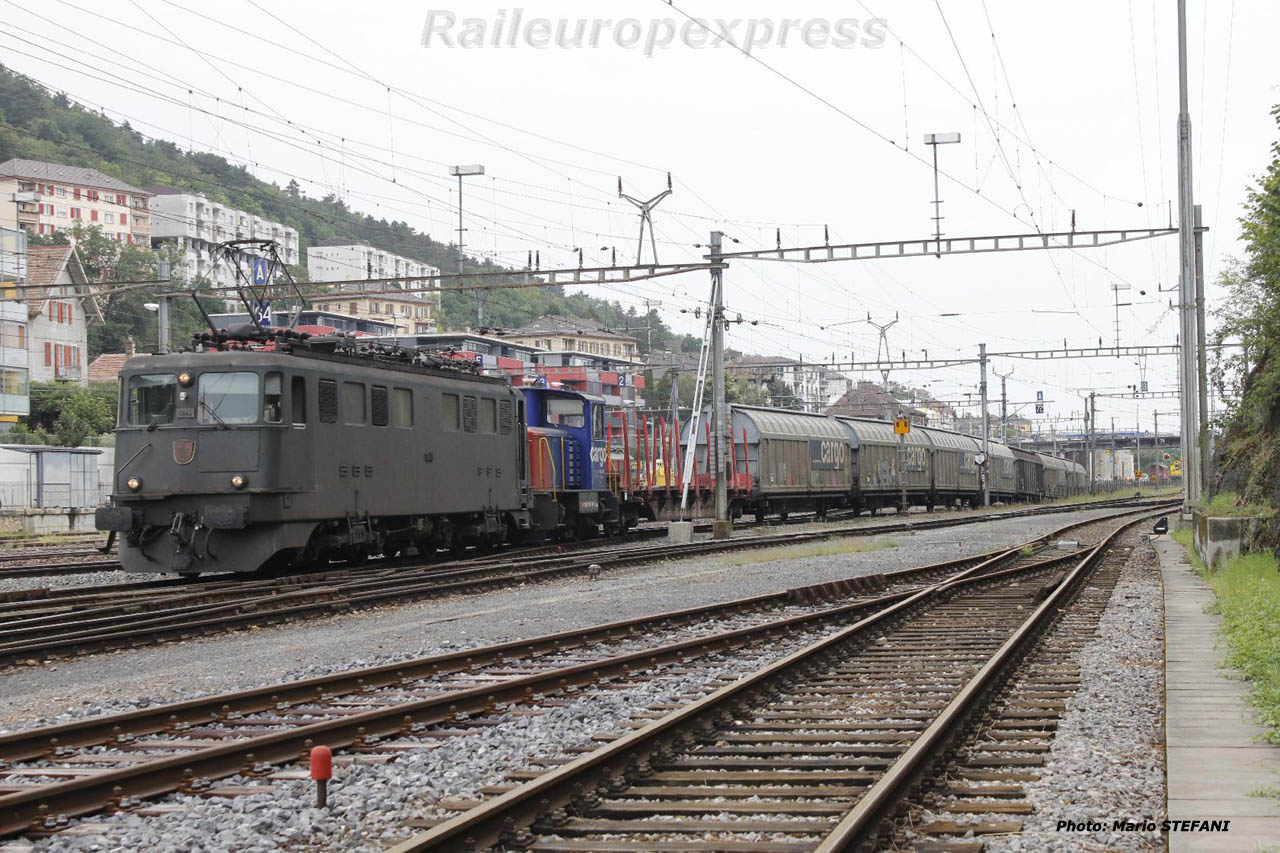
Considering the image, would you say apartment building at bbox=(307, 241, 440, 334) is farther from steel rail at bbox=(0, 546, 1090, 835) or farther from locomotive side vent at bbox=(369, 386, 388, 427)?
steel rail at bbox=(0, 546, 1090, 835)

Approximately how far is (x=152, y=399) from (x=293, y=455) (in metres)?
2.21

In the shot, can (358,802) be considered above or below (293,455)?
below

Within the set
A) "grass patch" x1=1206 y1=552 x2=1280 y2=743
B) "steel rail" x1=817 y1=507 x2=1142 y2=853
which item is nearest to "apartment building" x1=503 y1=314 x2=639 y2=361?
"grass patch" x1=1206 y1=552 x2=1280 y2=743

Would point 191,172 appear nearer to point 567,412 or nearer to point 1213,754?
point 567,412

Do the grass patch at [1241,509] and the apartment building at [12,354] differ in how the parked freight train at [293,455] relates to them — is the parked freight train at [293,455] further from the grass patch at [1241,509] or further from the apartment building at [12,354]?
the apartment building at [12,354]

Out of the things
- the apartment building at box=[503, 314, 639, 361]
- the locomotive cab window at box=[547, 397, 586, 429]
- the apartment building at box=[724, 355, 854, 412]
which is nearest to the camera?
the locomotive cab window at box=[547, 397, 586, 429]

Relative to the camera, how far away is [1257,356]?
22500 mm

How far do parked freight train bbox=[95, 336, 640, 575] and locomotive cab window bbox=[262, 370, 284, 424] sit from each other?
0.01m

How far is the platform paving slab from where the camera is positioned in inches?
210

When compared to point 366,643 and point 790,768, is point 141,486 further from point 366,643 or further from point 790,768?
point 790,768

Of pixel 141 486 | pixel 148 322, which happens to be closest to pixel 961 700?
pixel 141 486

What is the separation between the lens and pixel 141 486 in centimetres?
1747

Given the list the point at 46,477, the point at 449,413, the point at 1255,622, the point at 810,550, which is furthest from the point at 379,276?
the point at 1255,622

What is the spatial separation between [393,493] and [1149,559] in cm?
1425
